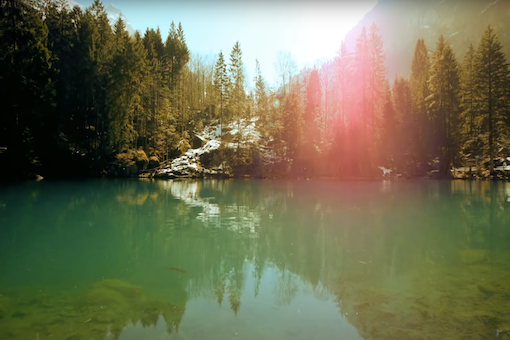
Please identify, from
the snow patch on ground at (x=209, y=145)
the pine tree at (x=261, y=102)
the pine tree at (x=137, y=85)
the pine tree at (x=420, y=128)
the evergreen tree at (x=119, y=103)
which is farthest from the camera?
the pine tree at (x=261, y=102)

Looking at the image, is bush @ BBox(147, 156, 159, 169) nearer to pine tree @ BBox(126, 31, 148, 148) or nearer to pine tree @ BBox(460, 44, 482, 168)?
pine tree @ BBox(126, 31, 148, 148)

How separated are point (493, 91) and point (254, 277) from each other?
47164mm

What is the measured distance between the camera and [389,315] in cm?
579

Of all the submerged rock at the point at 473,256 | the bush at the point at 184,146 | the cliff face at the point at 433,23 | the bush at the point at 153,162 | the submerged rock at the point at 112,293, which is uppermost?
the cliff face at the point at 433,23

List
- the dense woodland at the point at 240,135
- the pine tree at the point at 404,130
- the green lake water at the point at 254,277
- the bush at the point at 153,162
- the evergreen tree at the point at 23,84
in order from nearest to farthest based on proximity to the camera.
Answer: the green lake water at the point at 254,277
the evergreen tree at the point at 23,84
the dense woodland at the point at 240,135
the pine tree at the point at 404,130
the bush at the point at 153,162

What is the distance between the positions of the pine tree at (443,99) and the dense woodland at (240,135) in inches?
5.5

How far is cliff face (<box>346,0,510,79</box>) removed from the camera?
9269cm

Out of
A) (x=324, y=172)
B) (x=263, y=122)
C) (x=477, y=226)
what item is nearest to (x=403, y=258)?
(x=477, y=226)

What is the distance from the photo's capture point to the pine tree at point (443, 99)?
143ft

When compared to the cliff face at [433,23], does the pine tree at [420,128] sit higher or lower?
lower

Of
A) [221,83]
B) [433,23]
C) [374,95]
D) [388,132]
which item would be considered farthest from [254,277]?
[433,23]

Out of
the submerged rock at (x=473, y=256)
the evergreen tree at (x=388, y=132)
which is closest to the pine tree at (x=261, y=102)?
the evergreen tree at (x=388, y=132)

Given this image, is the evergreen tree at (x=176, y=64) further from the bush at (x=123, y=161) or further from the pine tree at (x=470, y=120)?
the pine tree at (x=470, y=120)

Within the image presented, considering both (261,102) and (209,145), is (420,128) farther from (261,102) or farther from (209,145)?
(209,145)
